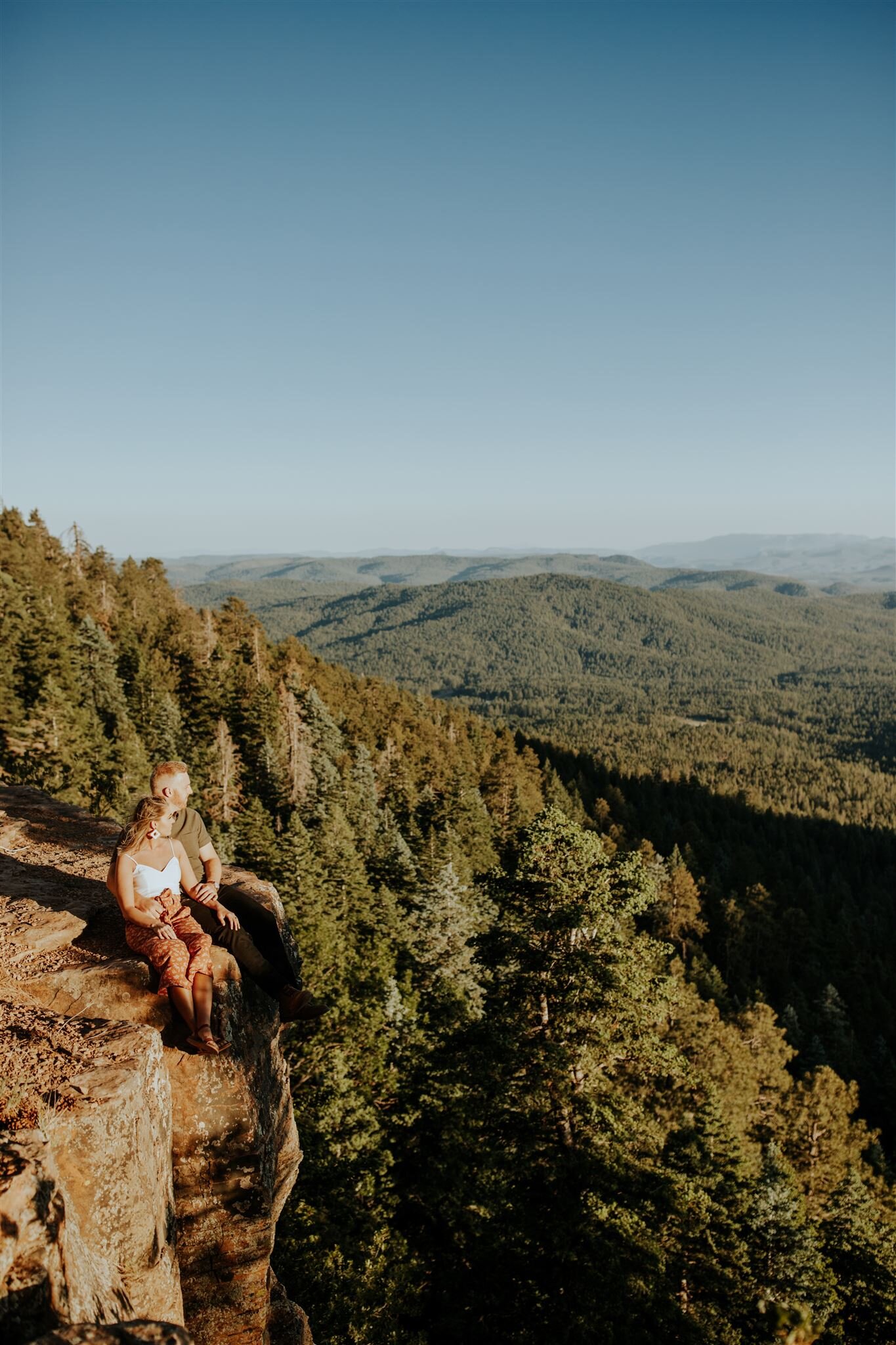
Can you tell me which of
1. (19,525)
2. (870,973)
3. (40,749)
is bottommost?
(870,973)

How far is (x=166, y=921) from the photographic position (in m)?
6.79

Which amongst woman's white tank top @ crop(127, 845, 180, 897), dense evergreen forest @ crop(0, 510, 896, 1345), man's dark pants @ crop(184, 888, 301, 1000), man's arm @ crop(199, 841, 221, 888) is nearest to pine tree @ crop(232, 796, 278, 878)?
dense evergreen forest @ crop(0, 510, 896, 1345)

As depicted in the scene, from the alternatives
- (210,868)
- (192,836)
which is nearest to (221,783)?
(210,868)

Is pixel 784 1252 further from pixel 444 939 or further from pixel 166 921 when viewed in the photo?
pixel 166 921

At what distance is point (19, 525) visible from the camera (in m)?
57.0

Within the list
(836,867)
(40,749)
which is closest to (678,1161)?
(40,749)

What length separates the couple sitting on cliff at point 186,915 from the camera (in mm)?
6391

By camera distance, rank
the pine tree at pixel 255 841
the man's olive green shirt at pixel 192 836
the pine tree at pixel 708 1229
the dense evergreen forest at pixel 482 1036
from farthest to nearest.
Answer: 1. the pine tree at pixel 255 841
2. the pine tree at pixel 708 1229
3. the dense evergreen forest at pixel 482 1036
4. the man's olive green shirt at pixel 192 836

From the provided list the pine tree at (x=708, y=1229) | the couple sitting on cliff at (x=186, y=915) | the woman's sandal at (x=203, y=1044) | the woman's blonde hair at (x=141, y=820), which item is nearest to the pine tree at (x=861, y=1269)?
the pine tree at (x=708, y=1229)

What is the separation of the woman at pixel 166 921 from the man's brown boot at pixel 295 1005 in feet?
3.71

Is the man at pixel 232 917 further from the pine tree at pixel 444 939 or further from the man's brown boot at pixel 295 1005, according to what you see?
the pine tree at pixel 444 939

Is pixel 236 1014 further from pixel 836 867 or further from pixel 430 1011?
pixel 836 867

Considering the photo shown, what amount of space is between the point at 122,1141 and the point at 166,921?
197 centimetres

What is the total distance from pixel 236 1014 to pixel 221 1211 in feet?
5.51
